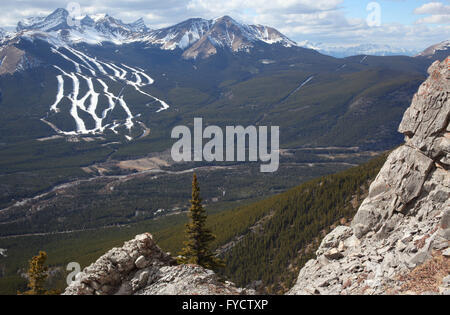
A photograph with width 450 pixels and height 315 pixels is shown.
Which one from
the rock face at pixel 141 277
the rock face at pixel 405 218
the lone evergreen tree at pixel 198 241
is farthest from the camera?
the lone evergreen tree at pixel 198 241

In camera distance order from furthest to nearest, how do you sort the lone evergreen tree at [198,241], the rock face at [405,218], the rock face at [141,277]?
1. the lone evergreen tree at [198,241]
2. the rock face at [141,277]
3. the rock face at [405,218]

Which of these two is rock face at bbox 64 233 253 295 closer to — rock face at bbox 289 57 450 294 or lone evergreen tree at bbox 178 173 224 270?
lone evergreen tree at bbox 178 173 224 270

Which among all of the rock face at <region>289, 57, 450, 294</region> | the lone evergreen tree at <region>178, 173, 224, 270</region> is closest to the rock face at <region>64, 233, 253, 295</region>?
the lone evergreen tree at <region>178, 173, 224, 270</region>

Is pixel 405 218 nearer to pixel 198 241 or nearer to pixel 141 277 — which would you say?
pixel 198 241

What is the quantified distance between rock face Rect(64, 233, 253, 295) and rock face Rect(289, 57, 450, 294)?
8.70 m

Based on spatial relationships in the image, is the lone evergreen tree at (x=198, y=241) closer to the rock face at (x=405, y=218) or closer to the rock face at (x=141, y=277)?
the rock face at (x=141, y=277)

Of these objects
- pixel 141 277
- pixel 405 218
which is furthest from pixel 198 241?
pixel 405 218

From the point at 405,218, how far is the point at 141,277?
21686 mm

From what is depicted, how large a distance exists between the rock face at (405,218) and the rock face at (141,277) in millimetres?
8703

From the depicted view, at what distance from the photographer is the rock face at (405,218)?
24.9 meters

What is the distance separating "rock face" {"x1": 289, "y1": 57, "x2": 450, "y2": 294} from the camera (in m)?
24.9

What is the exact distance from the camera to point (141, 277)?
27.6 m

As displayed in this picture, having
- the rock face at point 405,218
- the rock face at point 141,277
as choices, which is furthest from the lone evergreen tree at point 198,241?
the rock face at point 405,218

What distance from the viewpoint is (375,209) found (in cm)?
3372
